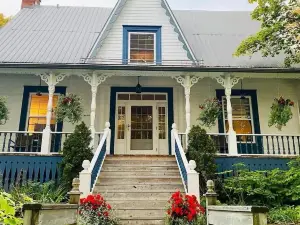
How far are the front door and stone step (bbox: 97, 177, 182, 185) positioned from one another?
10.7 ft

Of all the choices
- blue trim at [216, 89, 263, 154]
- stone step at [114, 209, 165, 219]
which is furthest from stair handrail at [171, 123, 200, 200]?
blue trim at [216, 89, 263, 154]

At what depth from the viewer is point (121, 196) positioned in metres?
7.25

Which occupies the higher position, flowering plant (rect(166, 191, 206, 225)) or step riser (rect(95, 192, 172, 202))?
step riser (rect(95, 192, 172, 202))

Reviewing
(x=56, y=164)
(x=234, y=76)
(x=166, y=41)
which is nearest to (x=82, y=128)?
(x=56, y=164)

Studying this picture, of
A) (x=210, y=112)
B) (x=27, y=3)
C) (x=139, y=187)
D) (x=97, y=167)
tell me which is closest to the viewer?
(x=139, y=187)

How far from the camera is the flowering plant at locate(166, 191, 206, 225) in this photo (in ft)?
18.8

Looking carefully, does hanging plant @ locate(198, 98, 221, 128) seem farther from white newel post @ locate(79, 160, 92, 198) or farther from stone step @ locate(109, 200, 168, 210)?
white newel post @ locate(79, 160, 92, 198)

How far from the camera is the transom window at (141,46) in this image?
443 inches

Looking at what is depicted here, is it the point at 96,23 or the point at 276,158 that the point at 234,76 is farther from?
the point at 96,23

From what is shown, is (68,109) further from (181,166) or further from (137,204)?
(137,204)

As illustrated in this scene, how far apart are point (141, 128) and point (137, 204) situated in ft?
16.1

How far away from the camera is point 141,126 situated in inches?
459

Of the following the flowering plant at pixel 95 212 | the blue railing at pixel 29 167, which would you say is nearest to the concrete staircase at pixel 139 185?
the flowering plant at pixel 95 212

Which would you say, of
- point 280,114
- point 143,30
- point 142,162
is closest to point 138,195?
point 142,162
